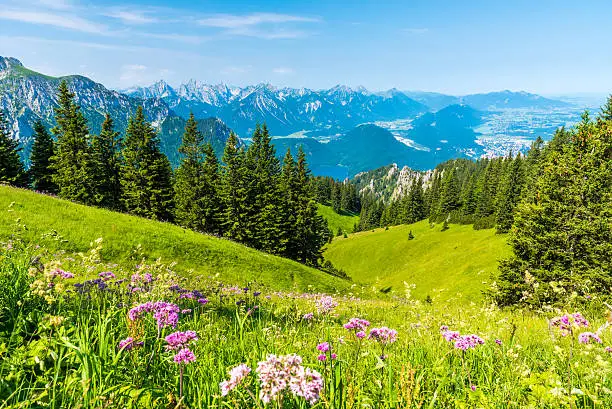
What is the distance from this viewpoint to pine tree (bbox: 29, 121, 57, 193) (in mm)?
51156

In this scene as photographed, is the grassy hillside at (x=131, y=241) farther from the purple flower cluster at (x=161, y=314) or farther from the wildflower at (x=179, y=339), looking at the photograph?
the wildflower at (x=179, y=339)

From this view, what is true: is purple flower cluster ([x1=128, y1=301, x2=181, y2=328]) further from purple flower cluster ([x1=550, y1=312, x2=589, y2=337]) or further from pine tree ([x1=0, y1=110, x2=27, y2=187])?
pine tree ([x1=0, y1=110, x2=27, y2=187])

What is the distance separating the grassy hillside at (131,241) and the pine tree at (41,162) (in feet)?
102

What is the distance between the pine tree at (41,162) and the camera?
5116 centimetres

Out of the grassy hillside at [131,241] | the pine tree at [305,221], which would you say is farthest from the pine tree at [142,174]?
the pine tree at [305,221]

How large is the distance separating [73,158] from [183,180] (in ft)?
47.3

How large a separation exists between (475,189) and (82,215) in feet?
383

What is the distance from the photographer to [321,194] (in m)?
192

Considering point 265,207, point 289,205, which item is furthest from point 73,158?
point 289,205

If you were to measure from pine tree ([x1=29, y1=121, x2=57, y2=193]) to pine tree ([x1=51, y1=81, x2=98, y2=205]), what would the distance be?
25.5 feet

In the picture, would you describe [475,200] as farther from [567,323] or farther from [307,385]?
[307,385]

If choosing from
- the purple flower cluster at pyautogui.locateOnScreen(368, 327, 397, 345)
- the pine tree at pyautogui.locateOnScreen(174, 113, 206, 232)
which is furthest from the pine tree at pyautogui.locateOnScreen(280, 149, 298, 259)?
the purple flower cluster at pyautogui.locateOnScreen(368, 327, 397, 345)

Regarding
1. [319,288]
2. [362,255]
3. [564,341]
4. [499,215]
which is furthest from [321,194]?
[564,341]

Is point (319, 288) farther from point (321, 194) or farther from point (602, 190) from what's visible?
point (321, 194)
